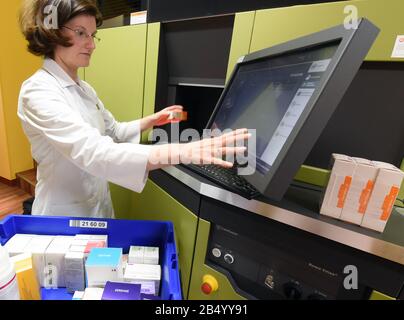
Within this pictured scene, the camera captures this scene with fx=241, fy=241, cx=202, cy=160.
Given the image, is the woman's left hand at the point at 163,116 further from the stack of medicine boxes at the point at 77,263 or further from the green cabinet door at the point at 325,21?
the stack of medicine boxes at the point at 77,263

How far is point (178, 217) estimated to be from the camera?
934mm

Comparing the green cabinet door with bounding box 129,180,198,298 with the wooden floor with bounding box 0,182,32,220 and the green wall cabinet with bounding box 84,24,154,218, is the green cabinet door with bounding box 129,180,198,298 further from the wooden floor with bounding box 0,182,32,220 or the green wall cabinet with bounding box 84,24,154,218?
the wooden floor with bounding box 0,182,32,220

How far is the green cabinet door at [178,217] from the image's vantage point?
882 millimetres

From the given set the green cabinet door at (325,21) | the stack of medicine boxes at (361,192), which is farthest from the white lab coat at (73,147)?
the green cabinet door at (325,21)

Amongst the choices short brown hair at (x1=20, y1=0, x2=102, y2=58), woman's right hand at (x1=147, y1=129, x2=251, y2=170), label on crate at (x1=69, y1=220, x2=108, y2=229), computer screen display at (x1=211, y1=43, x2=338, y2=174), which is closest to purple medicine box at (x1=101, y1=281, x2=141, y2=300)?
label on crate at (x1=69, y1=220, x2=108, y2=229)

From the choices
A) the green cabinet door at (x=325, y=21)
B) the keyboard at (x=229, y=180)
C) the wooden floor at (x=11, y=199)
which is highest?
the green cabinet door at (x=325, y=21)

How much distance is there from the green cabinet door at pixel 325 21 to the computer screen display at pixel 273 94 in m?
0.15

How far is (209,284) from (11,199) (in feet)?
8.67

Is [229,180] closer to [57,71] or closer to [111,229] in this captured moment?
[111,229]

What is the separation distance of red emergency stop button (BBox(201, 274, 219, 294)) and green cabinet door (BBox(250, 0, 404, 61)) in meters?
0.84

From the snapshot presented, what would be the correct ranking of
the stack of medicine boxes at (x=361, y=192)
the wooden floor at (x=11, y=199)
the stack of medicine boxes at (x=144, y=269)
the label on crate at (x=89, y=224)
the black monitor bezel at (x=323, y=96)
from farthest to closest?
the wooden floor at (x=11, y=199), the label on crate at (x=89, y=224), the stack of medicine boxes at (x=144, y=269), the stack of medicine boxes at (x=361, y=192), the black monitor bezel at (x=323, y=96)

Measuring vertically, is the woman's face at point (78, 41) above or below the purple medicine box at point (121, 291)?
above

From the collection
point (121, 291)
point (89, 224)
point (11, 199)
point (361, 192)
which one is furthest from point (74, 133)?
point (11, 199)
